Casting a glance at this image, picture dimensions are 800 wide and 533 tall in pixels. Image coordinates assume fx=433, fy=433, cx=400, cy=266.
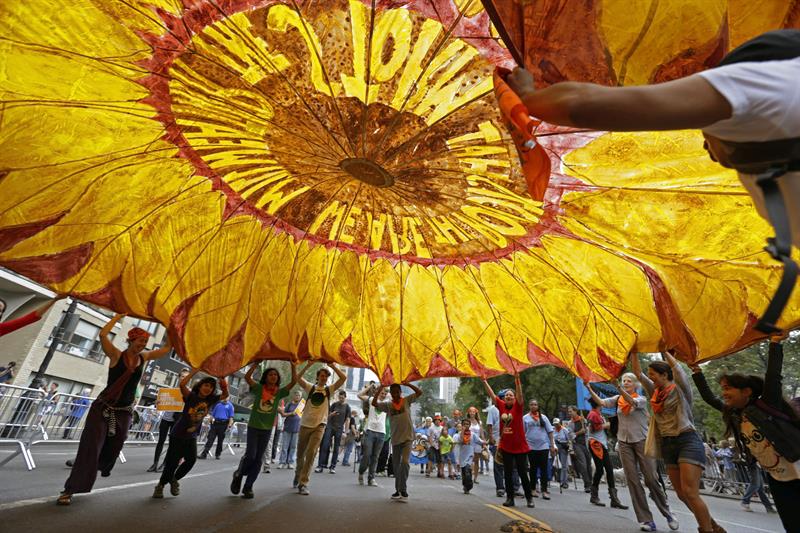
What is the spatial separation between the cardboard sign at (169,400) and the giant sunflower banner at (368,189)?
363 centimetres

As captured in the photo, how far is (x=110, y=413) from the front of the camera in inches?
212

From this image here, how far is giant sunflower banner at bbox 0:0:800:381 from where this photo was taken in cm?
344

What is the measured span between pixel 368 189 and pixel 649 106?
4647mm

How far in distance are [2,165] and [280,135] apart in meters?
3.02

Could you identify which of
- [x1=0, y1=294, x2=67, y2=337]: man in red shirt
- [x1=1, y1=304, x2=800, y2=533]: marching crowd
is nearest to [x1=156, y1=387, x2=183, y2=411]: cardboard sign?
[x1=1, y1=304, x2=800, y2=533]: marching crowd

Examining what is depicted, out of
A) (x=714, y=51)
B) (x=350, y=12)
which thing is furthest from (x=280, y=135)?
(x=714, y=51)

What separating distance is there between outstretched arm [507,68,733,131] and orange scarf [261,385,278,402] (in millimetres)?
7073

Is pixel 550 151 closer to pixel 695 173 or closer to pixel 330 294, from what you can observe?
pixel 695 173

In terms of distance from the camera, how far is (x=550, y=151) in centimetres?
419

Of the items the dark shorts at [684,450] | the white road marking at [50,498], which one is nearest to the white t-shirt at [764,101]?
the dark shorts at [684,450]

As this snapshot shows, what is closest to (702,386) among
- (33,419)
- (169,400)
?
(169,400)

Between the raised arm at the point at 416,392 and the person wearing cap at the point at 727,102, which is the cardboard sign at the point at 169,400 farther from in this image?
the person wearing cap at the point at 727,102

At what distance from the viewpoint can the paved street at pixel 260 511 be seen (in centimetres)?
442

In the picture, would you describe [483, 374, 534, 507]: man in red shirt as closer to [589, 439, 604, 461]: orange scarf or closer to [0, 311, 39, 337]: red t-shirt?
[589, 439, 604, 461]: orange scarf
